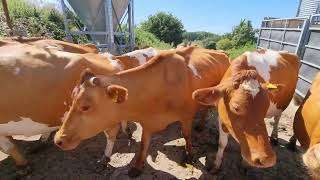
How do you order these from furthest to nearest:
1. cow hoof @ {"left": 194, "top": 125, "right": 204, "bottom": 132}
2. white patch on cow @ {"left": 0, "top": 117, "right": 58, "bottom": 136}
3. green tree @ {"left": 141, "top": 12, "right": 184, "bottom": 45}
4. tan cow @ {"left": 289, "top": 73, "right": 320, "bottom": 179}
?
1. green tree @ {"left": 141, "top": 12, "right": 184, "bottom": 45}
2. cow hoof @ {"left": 194, "top": 125, "right": 204, "bottom": 132}
3. white patch on cow @ {"left": 0, "top": 117, "right": 58, "bottom": 136}
4. tan cow @ {"left": 289, "top": 73, "right": 320, "bottom": 179}

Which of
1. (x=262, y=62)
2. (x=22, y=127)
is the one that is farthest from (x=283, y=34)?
(x=22, y=127)

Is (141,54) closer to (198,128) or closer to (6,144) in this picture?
(198,128)

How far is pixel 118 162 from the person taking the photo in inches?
167

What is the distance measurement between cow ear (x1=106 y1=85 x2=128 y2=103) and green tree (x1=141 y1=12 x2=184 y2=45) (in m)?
36.1

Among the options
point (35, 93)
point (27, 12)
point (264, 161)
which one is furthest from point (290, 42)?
point (27, 12)

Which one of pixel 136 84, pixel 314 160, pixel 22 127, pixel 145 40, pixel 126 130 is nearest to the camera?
pixel 314 160

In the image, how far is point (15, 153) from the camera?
3902 mm

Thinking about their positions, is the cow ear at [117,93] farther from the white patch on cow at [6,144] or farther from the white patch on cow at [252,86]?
the white patch on cow at [6,144]

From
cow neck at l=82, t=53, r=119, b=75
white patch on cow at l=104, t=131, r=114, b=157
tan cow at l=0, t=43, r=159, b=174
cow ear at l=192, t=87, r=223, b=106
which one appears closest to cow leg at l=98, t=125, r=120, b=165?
white patch on cow at l=104, t=131, r=114, b=157

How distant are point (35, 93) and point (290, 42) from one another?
23.1 feet

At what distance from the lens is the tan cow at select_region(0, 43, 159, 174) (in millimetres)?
3561

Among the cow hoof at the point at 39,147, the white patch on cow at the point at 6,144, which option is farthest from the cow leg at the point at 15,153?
the cow hoof at the point at 39,147

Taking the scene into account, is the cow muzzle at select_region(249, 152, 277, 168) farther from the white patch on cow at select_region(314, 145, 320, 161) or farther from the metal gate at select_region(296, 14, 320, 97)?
the metal gate at select_region(296, 14, 320, 97)

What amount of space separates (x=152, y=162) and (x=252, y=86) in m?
2.04
